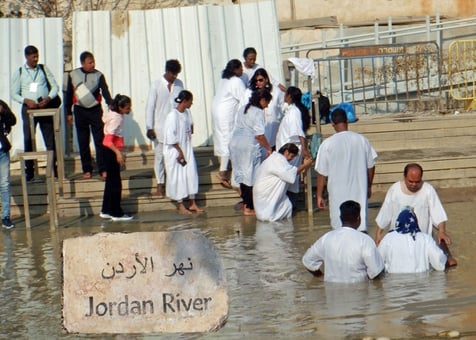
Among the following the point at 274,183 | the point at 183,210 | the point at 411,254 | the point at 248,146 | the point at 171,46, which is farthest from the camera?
the point at 171,46

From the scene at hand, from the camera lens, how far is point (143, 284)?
7762 millimetres

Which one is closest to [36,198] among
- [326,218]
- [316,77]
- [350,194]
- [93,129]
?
[93,129]

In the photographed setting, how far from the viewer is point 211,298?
7684mm

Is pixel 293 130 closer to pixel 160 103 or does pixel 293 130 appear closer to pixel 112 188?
pixel 160 103

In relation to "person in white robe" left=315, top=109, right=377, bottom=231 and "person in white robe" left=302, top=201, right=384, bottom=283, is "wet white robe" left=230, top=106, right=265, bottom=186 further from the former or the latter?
"person in white robe" left=302, top=201, right=384, bottom=283

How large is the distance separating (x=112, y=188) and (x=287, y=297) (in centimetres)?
482

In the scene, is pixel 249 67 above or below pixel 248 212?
above

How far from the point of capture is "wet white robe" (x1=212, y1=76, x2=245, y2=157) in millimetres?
15242

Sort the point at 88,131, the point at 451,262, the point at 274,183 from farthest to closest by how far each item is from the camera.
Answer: the point at 88,131 < the point at 274,183 < the point at 451,262

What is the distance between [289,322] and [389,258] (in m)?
1.61

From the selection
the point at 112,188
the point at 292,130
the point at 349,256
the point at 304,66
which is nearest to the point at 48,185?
the point at 112,188

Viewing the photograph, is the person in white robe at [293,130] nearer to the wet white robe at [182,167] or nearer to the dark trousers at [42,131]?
the wet white robe at [182,167]

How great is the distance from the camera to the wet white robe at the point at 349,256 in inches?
399

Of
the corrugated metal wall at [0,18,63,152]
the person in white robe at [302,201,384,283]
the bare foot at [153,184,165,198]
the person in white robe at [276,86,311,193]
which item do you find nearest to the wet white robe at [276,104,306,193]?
the person in white robe at [276,86,311,193]
